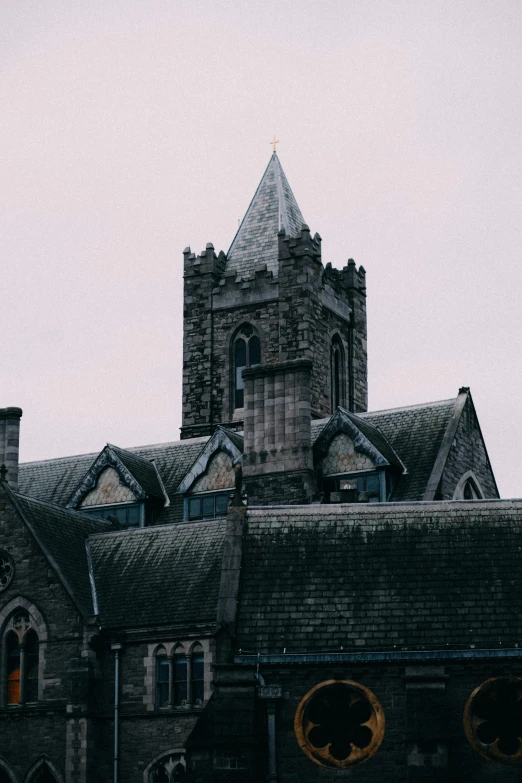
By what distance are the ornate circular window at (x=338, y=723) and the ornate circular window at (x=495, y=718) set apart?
1.95 metres

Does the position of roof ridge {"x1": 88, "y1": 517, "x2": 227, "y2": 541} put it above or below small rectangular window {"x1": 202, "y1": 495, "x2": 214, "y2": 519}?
below

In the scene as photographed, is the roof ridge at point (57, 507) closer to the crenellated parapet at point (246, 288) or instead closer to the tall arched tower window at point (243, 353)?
the tall arched tower window at point (243, 353)

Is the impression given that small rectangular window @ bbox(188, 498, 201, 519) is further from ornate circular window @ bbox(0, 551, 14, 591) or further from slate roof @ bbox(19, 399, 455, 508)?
ornate circular window @ bbox(0, 551, 14, 591)

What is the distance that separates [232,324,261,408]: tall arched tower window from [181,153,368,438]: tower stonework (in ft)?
0.28

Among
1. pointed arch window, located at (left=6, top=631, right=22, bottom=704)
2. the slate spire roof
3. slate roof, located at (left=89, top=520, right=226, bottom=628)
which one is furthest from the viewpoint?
the slate spire roof

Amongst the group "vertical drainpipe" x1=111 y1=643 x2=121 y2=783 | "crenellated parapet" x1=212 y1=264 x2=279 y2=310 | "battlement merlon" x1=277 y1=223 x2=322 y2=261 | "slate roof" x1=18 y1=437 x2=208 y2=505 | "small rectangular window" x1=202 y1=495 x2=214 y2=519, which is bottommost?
"vertical drainpipe" x1=111 y1=643 x2=121 y2=783

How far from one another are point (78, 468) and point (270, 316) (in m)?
11.0

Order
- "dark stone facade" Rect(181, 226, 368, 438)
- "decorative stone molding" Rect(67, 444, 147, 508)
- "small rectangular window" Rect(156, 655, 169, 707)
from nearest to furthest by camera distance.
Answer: "small rectangular window" Rect(156, 655, 169, 707) < "decorative stone molding" Rect(67, 444, 147, 508) < "dark stone facade" Rect(181, 226, 368, 438)

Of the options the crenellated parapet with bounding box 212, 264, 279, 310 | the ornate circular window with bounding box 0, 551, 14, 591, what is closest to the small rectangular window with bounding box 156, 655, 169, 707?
the ornate circular window with bounding box 0, 551, 14, 591

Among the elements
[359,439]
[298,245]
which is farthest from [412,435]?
→ [298,245]

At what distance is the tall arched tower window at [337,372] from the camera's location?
65188mm

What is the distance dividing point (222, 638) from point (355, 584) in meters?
3.27

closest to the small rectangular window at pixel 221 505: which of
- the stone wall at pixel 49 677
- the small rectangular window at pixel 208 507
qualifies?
the small rectangular window at pixel 208 507

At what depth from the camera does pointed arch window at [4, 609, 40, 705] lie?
4581 centimetres
